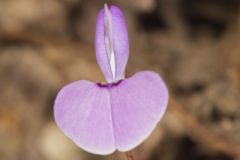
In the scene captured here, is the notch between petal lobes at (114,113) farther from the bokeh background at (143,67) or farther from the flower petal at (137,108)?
the bokeh background at (143,67)

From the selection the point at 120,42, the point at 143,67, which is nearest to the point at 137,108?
the point at 120,42

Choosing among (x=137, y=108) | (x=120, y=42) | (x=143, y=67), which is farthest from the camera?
(x=143, y=67)

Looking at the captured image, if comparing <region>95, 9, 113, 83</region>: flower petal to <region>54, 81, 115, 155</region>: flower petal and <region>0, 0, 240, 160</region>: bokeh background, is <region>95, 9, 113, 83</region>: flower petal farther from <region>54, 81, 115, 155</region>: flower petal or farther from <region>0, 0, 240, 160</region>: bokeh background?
<region>0, 0, 240, 160</region>: bokeh background

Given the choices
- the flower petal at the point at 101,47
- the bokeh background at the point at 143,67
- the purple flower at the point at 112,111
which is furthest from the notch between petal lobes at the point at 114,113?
the bokeh background at the point at 143,67

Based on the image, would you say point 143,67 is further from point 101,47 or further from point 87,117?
point 87,117

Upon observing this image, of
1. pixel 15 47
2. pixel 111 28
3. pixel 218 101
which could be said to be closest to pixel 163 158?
pixel 218 101

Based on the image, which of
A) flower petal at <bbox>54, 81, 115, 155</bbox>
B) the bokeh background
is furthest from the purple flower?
the bokeh background

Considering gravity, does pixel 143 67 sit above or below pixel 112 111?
below
